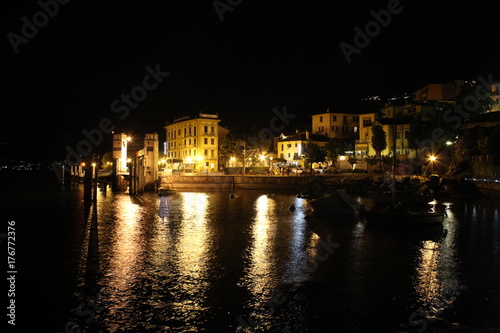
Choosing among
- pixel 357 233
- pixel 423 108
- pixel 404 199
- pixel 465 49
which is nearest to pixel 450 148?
Answer: pixel 423 108

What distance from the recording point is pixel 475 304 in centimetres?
1306

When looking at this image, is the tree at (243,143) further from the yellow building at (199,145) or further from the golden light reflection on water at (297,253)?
the golden light reflection on water at (297,253)

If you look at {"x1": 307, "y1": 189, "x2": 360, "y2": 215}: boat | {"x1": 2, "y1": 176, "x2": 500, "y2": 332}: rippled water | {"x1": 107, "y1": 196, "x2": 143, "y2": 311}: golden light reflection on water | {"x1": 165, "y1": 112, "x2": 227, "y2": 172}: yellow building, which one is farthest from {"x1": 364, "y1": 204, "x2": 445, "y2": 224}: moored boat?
{"x1": 165, "y1": 112, "x2": 227, "y2": 172}: yellow building

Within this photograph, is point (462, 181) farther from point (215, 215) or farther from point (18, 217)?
point (18, 217)

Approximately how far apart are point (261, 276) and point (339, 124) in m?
86.1

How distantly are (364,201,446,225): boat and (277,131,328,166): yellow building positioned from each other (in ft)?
206

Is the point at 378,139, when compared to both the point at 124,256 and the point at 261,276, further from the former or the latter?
the point at 261,276

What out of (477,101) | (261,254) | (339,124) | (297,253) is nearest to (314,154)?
(339,124)

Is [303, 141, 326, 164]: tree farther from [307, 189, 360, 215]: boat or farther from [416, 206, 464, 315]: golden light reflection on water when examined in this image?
[416, 206, 464, 315]: golden light reflection on water

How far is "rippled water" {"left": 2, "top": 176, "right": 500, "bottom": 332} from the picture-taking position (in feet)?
39.0

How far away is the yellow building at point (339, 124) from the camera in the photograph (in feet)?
320

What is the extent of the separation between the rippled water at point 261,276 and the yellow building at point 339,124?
6865 cm

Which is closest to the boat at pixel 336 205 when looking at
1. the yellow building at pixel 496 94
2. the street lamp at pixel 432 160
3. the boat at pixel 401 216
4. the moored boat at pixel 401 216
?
the boat at pixel 401 216

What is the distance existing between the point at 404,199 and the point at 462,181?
12.5m
